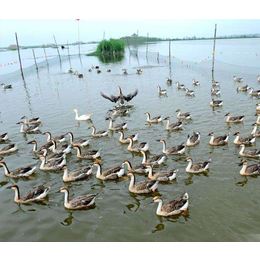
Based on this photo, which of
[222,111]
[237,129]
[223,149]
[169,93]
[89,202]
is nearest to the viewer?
[89,202]

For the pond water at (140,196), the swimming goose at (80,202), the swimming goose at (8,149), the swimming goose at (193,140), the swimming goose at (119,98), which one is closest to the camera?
the pond water at (140,196)

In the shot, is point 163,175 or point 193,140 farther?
point 193,140

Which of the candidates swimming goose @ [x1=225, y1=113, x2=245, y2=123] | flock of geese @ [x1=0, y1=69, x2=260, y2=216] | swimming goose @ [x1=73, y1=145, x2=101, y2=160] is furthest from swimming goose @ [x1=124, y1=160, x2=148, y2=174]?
swimming goose @ [x1=225, y1=113, x2=245, y2=123]

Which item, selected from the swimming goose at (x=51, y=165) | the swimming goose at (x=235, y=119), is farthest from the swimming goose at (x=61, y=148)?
the swimming goose at (x=235, y=119)

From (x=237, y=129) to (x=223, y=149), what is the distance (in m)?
3.59

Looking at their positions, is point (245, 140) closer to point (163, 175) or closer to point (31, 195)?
point (163, 175)

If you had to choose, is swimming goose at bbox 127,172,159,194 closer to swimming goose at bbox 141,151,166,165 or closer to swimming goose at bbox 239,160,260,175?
swimming goose at bbox 141,151,166,165

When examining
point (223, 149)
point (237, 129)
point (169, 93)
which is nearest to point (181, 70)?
point (169, 93)

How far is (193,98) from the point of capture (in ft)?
86.6

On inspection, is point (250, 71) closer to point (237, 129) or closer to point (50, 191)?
point (237, 129)

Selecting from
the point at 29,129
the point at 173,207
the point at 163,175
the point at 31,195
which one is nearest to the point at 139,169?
the point at 163,175

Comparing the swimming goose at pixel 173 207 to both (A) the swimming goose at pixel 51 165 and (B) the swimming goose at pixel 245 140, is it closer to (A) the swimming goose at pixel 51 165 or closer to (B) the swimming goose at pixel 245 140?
(A) the swimming goose at pixel 51 165

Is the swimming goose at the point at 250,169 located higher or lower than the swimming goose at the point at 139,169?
higher

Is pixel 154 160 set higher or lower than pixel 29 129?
higher
